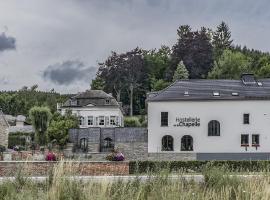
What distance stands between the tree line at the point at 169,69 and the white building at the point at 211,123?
32311 mm

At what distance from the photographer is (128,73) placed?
302 ft

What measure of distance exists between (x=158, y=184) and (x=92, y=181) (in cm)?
131

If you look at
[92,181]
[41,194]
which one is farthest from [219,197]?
[41,194]

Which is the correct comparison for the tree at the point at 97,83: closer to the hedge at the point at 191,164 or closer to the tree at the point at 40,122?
the tree at the point at 40,122

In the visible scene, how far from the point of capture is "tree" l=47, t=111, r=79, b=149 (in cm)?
5974

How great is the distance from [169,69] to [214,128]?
45723 millimetres

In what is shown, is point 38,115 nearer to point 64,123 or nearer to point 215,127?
point 64,123

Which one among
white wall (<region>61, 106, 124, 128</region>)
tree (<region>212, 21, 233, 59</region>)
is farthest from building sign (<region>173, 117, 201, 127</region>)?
tree (<region>212, 21, 233, 59</region>)

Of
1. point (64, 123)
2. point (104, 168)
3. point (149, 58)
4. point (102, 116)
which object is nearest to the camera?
point (104, 168)

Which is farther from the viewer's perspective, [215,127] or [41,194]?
[215,127]

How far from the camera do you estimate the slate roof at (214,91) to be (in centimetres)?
5473

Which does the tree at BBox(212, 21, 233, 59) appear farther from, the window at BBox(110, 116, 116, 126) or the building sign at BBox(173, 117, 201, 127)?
the building sign at BBox(173, 117, 201, 127)

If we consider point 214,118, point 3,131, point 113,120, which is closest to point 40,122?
point 3,131

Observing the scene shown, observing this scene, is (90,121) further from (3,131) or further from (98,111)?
(3,131)
